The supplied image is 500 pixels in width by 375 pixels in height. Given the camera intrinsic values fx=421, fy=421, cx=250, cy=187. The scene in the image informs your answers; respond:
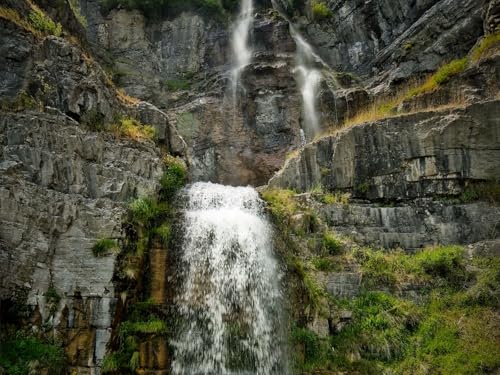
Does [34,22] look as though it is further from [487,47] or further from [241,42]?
[241,42]

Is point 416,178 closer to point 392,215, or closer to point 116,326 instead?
point 392,215

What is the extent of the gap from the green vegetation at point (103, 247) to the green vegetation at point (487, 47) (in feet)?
52.5

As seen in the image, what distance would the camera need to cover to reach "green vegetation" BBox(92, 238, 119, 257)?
11242mm

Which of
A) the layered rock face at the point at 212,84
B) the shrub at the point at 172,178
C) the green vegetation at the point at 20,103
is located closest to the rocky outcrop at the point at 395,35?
the layered rock face at the point at 212,84

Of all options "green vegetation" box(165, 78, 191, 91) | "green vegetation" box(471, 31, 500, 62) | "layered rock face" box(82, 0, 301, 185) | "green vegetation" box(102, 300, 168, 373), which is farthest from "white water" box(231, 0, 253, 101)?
"green vegetation" box(102, 300, 168, 373)

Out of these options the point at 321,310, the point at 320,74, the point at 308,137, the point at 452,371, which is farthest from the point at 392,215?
the point at 320,74

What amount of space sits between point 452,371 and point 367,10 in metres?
26.7

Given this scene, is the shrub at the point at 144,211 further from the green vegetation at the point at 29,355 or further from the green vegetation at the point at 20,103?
the green vegetation at the point at 20,103

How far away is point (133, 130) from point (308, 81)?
15893mm

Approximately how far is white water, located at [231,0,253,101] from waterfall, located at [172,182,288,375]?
1583 cm

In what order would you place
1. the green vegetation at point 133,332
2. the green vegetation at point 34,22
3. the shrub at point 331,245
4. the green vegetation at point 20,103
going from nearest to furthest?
the green vegetation at point 133,332
the green vegetation at point 20,103
the green vegetation at point 34,22
the shrub at point 331,245

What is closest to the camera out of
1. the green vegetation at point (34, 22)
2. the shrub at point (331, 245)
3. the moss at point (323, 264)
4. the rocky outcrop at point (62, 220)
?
the rocky outcrop at point (62, 220)

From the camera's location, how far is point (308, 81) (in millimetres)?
27953

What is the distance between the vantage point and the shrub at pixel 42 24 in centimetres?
1452
